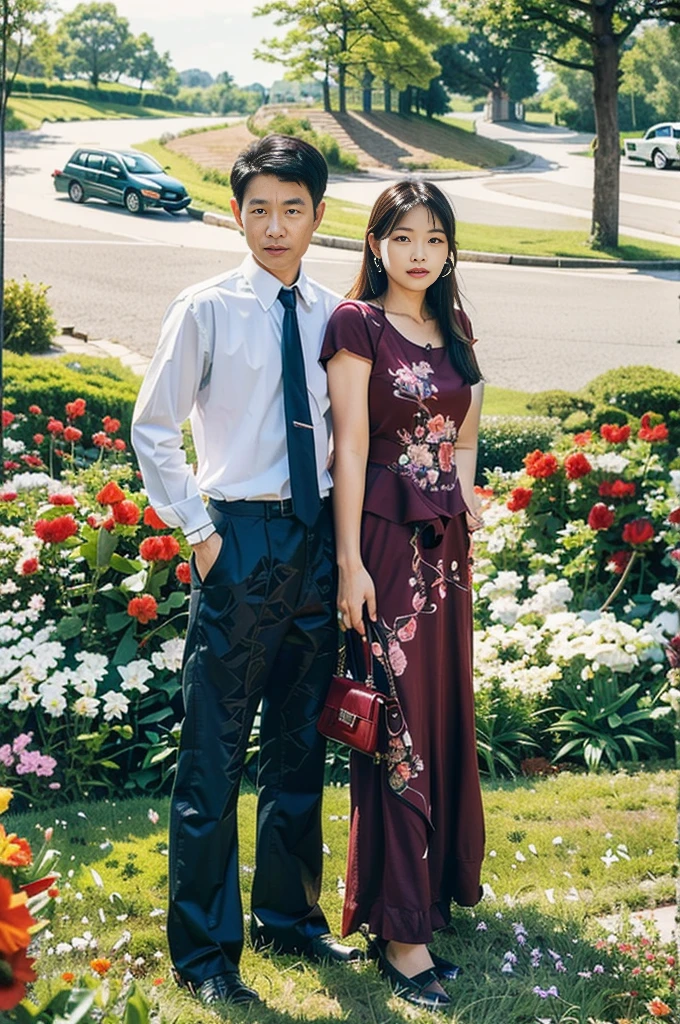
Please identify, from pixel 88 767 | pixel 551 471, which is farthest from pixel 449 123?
pixel 88 767

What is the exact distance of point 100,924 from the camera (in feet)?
9.78

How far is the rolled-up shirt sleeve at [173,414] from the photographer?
2.54 metres

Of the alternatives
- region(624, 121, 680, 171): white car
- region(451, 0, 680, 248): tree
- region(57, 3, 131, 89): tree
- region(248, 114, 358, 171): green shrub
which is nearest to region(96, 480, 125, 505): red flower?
region(57, 3, 131, 89): tree

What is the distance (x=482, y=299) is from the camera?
40.1 ft

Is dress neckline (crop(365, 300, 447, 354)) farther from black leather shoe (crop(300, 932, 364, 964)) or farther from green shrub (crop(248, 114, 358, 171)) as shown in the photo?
green shrub (crop(248, 114, 358, 171))

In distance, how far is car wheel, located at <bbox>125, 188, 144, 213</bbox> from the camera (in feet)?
39.3

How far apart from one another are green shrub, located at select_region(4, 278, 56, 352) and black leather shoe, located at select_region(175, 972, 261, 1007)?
→ 670 centimetres

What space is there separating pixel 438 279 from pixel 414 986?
157 cm

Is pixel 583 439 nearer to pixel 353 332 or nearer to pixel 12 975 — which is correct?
pixel 353 332

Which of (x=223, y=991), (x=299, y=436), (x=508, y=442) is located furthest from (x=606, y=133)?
(x=223, y=991)

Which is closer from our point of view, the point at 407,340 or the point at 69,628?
the point at 407,340

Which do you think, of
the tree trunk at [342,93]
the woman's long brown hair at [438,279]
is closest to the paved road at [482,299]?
the tree trunk at [342,93]

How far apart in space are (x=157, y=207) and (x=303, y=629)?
9.99 m

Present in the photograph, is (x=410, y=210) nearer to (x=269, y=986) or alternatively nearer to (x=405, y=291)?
(x=405, y=291)
